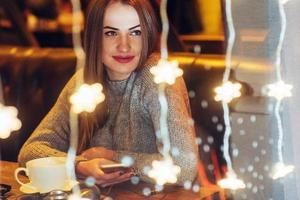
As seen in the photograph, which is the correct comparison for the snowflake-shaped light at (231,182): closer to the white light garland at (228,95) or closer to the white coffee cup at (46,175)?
the white light garland at (228,95)

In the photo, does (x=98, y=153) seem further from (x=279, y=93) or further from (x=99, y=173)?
(x=279, y=93)

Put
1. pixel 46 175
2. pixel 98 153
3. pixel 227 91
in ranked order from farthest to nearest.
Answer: pixel 227 91 < pixel 98 153 < pixel 46 175

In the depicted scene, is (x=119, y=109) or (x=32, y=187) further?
(x=119, y=109)

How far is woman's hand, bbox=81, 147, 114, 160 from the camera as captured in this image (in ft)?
3.81

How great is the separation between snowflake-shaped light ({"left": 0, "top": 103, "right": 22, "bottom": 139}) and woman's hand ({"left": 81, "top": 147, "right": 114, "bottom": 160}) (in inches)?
6.3

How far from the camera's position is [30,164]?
3.61 feet

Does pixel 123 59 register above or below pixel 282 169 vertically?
above

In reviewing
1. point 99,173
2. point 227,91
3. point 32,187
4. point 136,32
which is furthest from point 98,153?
point 227,91

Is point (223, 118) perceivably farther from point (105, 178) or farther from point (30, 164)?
point (30, 164)

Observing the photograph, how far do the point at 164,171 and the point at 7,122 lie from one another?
37 centimetres

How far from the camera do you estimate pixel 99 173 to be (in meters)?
1.12

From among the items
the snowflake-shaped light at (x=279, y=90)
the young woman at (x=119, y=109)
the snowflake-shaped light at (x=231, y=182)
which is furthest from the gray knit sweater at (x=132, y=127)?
the snowflake-shaped light at (x=279, y=90)

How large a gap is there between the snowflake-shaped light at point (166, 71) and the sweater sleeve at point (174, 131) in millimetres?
16

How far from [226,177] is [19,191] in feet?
1.73
